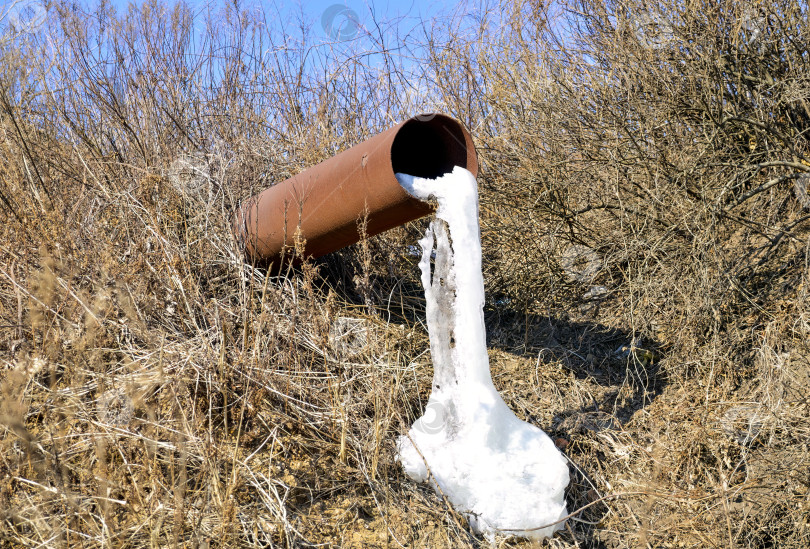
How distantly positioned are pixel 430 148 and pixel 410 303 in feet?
4.49

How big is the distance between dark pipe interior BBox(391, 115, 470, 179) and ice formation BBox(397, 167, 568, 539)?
12 centimetres

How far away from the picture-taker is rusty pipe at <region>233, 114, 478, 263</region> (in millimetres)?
3004

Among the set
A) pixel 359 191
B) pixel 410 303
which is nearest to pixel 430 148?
pixel 359 191

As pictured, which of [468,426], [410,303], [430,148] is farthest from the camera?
[410,303]

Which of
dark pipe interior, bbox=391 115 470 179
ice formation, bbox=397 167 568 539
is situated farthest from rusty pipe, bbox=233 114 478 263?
ice formation, bbox=397 167 568 539

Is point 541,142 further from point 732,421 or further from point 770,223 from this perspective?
point 732,421

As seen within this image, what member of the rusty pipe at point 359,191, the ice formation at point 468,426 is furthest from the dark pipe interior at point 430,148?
the ice formation at point 468,426

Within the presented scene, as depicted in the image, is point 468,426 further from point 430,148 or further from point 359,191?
point 430,148

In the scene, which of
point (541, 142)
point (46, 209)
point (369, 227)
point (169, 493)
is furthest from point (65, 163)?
point (541, 142)

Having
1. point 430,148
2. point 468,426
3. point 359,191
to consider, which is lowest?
point 468,426

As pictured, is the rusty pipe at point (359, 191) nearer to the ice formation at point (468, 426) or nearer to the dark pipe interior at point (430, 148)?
the dark pipe interior at point (430, 148)

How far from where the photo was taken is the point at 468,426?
3.02 metres

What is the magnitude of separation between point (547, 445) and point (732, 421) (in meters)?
1.10

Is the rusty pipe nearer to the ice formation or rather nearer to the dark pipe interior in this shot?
the dark pipe interior
